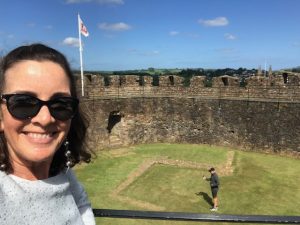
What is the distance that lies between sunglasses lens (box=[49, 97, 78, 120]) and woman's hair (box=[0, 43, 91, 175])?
134 millimetres

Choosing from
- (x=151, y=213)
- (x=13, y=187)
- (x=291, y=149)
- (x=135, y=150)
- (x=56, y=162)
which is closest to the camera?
(x=13, y=187)

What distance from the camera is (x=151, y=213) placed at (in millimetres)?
2555

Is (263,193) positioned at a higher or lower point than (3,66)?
lower

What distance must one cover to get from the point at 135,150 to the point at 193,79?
464 centimetres

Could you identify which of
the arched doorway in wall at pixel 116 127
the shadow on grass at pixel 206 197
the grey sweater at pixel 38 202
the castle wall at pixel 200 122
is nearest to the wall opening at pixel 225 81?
the castle wall at pixel 200 122

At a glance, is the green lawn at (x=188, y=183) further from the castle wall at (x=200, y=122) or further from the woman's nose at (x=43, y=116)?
the woman's nose at (x=43, y=116)

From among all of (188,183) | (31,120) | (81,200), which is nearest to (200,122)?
(188,183)

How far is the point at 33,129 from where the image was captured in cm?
196

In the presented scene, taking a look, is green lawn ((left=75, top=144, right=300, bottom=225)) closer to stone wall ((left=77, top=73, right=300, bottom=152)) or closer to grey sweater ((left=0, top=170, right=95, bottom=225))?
stone wall ((left=77, top=73, right=300, bottom=152))

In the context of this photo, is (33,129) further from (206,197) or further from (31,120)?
(206,197)

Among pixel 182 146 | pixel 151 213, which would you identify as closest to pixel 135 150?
pixel 182 146

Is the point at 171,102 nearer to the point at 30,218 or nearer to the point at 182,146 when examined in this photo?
the point at 182,146

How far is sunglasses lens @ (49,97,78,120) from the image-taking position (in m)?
1.99

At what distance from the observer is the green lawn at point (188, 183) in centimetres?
1161
